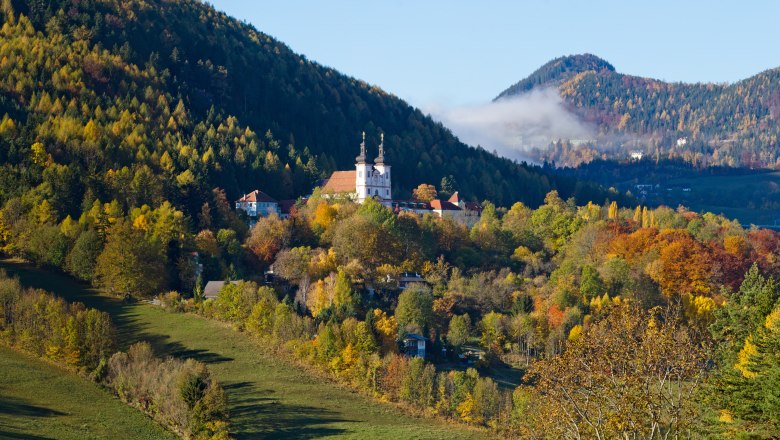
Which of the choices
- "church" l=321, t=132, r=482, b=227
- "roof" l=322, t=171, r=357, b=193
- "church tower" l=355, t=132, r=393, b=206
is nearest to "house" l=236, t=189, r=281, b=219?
"church" l=321, t=132, r=482, b=227

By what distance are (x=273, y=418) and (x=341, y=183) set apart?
271ft

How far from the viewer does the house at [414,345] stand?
78625 mm

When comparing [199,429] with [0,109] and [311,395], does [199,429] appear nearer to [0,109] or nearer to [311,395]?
[311,395]

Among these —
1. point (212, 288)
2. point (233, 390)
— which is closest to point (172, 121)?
point (212, 288)

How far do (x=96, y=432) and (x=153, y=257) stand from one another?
3362 cm

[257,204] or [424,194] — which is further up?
[424,194]

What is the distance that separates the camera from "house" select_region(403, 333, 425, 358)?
3095 inches

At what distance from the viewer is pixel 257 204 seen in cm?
12750

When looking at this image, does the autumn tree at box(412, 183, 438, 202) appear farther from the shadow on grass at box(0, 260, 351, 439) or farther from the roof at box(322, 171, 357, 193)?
the shadow on grass at box(0, 260, 351, 439)

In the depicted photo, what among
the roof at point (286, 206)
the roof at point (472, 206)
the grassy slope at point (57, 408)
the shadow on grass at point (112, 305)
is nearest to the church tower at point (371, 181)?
the roof at point (286, 206)

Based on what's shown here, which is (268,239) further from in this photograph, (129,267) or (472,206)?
(472,206)

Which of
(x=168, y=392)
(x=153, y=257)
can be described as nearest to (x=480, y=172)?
(x=153, y=257)

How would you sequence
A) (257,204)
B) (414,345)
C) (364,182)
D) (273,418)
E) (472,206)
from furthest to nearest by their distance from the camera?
(472,206), (364,182), (257,204), (414,345), (273,418)

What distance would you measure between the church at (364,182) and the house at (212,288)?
4920 centimetres
